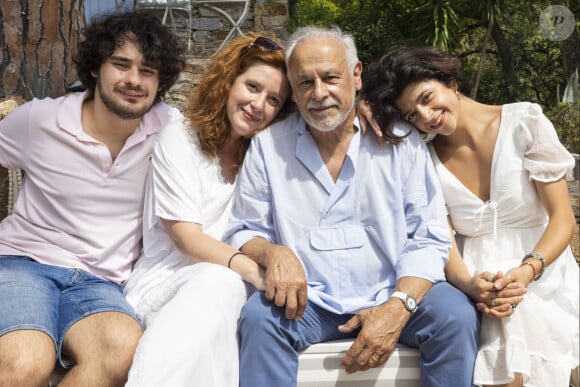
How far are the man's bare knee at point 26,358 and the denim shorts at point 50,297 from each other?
36 millimetres

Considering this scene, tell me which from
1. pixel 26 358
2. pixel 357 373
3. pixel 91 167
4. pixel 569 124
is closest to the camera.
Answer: pixel 26 358

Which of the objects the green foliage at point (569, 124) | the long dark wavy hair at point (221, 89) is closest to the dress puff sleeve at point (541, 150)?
the long dark wavy hair at point (221, 89)

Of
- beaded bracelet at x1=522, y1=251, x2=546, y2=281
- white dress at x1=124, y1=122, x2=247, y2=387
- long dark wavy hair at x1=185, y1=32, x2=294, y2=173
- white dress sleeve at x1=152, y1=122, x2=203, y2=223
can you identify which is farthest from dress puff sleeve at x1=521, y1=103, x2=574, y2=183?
white dress sleeve at x1=152, y1=122, x2=203, y2=223

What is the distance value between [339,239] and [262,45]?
91cm

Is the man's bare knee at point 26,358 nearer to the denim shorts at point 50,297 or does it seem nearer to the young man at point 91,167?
the denim shorts at point 50,297

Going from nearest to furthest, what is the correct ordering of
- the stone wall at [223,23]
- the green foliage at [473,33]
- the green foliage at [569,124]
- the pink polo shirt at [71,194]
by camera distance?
the pink polo shirt at [71,194]
the green foliage at [569,124]
the stone wall at [223,23]
the green foliage at [473,33]

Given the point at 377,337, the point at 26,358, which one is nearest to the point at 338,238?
the point at 377,337

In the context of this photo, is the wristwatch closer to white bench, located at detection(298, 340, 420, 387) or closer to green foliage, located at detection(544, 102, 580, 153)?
white bench, located at detection(298, 340, 420, 387)

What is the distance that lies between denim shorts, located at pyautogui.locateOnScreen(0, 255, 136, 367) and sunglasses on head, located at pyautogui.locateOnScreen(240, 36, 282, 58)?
1149 millimetres

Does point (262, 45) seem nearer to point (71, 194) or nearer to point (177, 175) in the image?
point (177, 175)

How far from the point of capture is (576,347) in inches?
99.9

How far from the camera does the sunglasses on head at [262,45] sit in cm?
296

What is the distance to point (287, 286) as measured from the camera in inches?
99.0

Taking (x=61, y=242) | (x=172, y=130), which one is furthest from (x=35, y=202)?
(x=172, y=130)
